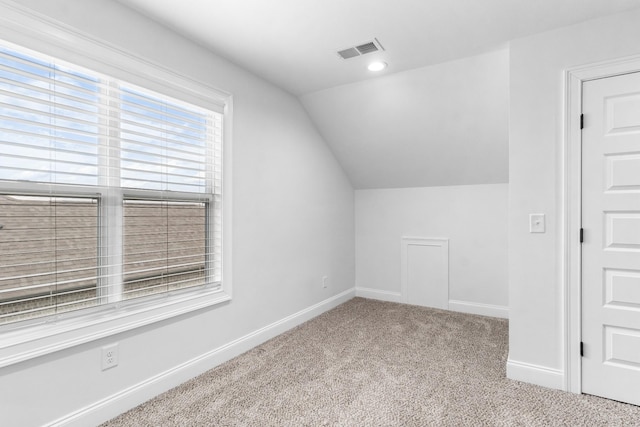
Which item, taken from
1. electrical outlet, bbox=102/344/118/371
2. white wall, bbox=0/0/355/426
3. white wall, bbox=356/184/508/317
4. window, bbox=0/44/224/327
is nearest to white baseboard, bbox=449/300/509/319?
white wall, bbox=356/184/508/317

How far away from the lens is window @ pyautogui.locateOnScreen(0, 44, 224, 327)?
1.60 m

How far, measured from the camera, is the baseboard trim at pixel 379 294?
4.09 m

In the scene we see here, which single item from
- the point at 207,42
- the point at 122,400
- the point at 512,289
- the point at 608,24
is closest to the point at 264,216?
the point at 207,42

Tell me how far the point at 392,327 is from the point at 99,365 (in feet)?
7.84

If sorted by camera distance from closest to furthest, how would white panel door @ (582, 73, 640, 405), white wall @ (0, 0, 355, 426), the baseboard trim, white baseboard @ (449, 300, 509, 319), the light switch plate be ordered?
1. white wall @ (0, 0, 355, 426)
2. white panel door @ (582, 73, 640, 405)
3. the light switch plate
4. white baseboard @ (449, 300, 509, 319)
5. the baseboard trim

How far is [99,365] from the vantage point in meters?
1.83

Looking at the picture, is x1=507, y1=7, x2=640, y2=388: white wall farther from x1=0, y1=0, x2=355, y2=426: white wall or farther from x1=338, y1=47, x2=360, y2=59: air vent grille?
x1=0, y1=0, x2=355, y2=426: white wall

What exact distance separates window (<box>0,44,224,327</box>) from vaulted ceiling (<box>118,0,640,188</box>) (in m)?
0.62

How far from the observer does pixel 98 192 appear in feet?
6.28

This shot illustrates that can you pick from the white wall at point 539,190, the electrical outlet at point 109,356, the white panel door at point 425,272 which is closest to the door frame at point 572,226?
the white wall at point 539,190

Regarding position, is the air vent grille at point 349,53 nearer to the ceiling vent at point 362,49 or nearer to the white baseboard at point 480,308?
the ceiling vent at point 362,49

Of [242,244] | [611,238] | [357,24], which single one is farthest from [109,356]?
[611,238]

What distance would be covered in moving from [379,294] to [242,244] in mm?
2140

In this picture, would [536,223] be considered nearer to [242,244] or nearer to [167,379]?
[242,244]
